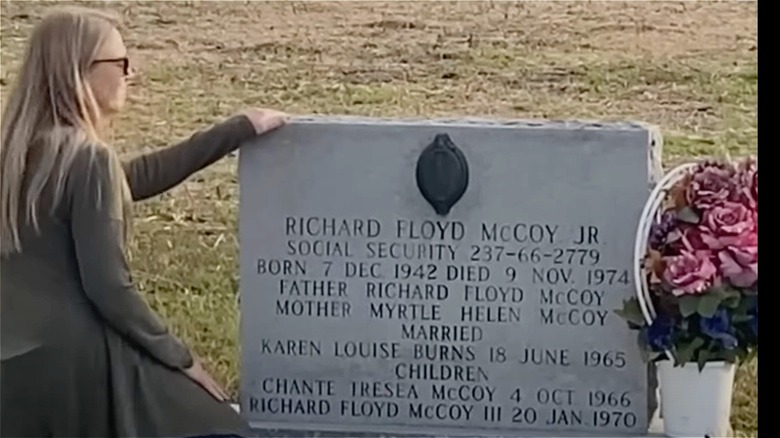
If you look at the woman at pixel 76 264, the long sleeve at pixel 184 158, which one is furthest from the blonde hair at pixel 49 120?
the long sleeve at pixel 184 158

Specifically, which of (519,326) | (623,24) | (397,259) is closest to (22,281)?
(397,259)

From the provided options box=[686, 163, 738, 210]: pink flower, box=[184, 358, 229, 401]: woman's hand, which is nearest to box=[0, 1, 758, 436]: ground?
box=[184, 358, 229, 401]: woman's hand

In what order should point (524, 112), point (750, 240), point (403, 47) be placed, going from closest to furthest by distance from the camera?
point (750, 240) → point (524, 112) → point (403, 47)

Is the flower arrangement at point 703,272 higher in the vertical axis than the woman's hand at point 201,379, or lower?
higher

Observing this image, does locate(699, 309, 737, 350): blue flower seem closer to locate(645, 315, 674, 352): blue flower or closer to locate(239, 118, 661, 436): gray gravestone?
locate(645, 315, 674, 352): blue flower

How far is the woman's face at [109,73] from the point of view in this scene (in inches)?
172

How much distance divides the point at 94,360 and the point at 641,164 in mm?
1378

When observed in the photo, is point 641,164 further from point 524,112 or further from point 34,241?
point 524,112

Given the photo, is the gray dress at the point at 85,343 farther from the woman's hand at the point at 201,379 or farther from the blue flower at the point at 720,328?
the blue flower at the point at 720,328

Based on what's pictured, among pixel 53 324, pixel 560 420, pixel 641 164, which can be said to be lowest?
pixel 560 420

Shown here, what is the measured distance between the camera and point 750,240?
4328 mm

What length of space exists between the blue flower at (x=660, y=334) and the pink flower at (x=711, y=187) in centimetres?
28

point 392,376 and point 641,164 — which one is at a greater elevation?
point 641,164

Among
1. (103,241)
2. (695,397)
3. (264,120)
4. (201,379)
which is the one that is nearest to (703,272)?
(695,397)
